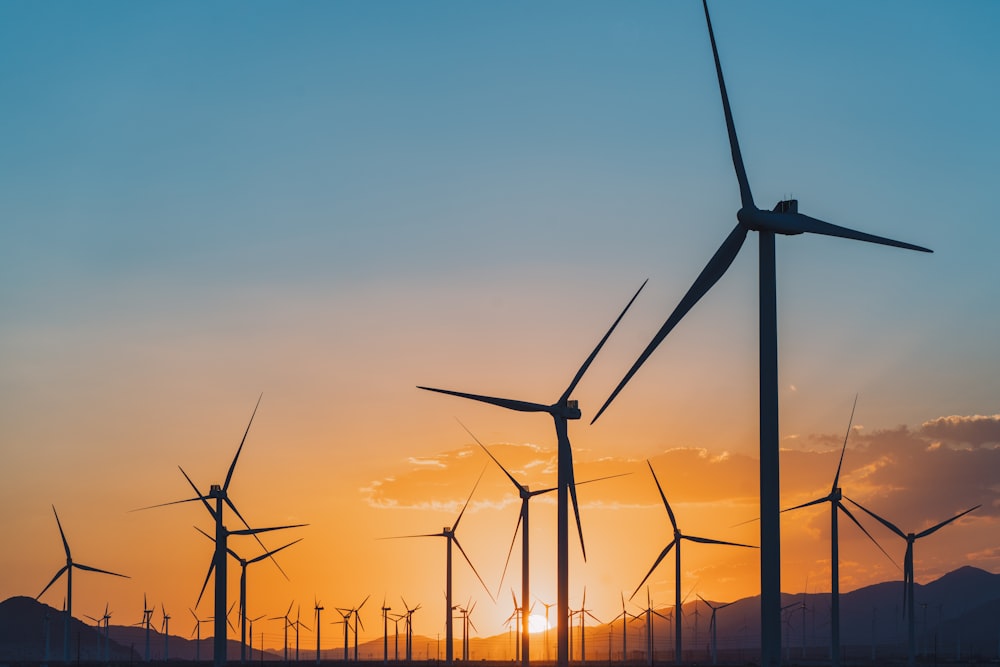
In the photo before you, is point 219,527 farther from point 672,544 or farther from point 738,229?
point 738,229

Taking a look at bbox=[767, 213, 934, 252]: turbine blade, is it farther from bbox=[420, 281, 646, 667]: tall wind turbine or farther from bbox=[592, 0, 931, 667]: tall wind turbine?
bbox=[420, 281, 646, 667]: tall wind turbine

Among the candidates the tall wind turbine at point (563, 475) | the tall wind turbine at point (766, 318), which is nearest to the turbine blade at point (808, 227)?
the tall wind turbine at point (766, 318)

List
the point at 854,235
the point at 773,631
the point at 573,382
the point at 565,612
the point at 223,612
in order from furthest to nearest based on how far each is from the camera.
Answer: the point at 223,612, the point at 573,382, the point at 565,612, the point at 854,235, the point at 773,631

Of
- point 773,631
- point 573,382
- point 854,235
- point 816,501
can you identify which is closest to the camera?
point 773,631

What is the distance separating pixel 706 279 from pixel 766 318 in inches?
349

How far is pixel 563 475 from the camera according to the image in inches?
4525

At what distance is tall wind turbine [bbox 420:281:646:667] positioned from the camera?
108 m

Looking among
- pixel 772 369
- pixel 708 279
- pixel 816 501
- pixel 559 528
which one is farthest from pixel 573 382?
pixel 816 501

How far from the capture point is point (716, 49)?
3184 inches

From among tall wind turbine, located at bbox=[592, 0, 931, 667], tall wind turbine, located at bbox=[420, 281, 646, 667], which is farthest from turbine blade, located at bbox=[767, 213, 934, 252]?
tall wind turbine, located at bbox=[420, 281, 646, 667]

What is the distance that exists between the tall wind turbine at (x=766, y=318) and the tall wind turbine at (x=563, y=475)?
19.5 metres

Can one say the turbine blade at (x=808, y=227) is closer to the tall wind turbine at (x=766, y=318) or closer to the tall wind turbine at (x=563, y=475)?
the tall wind turbine at (x=766, y=318)

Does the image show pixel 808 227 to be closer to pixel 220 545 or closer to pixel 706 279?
pixel 706 279

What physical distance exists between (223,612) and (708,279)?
86434 millimetres
